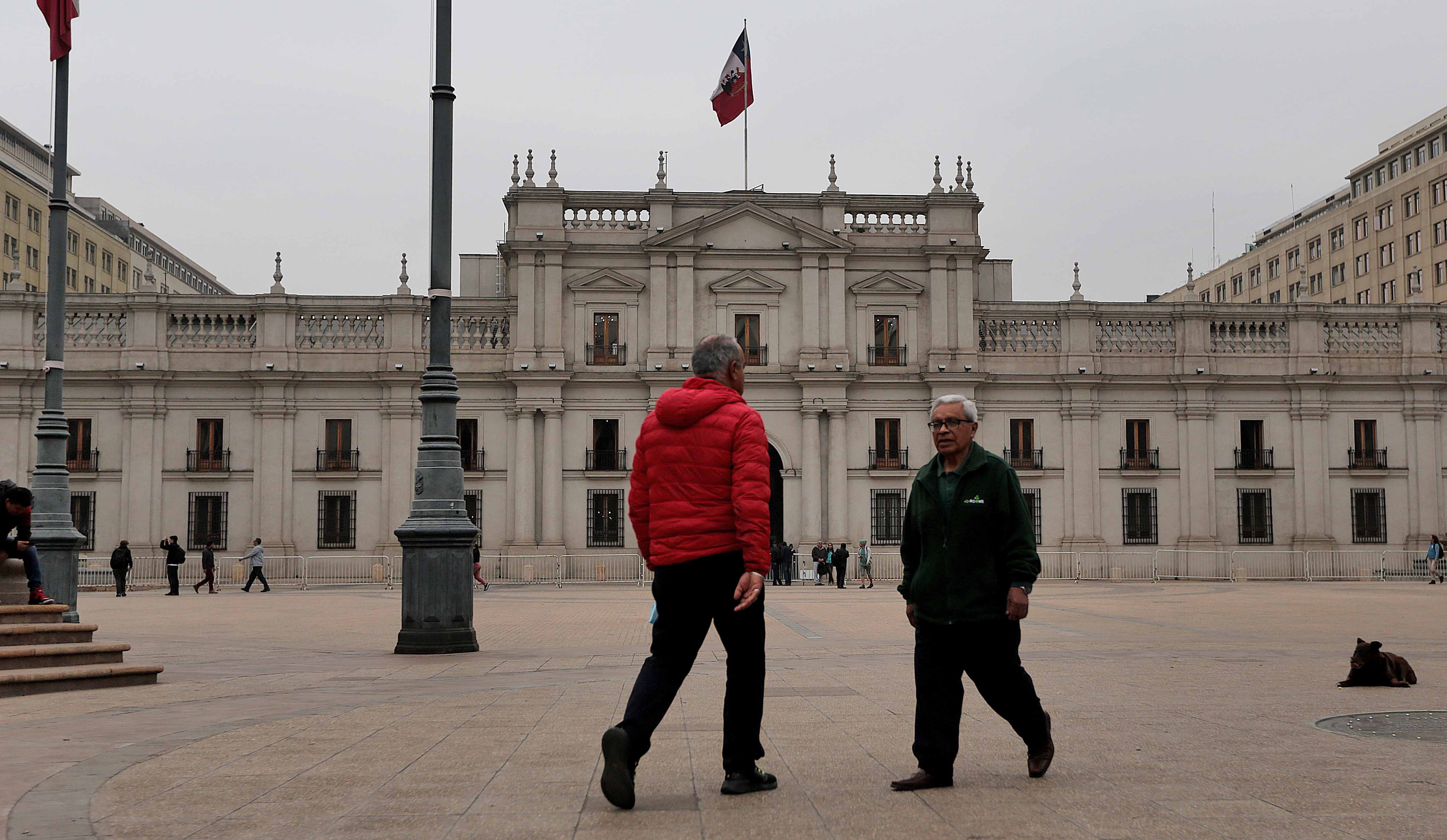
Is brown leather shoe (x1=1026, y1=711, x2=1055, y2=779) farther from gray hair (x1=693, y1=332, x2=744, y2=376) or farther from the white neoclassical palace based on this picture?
the white neoclassical palace

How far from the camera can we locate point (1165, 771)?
592 cm

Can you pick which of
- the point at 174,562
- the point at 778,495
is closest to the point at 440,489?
the point at 174,562

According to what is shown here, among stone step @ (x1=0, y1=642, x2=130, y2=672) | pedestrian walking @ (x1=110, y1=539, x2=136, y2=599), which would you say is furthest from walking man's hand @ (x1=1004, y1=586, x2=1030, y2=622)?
pedestrian walking @ (x1=110, y1=539, x2=136, y2=599)

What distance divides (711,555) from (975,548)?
4.16 ft

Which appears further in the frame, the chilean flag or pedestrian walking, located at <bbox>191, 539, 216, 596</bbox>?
the chilean flag

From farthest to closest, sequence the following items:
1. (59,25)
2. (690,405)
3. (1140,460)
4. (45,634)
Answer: (1140,460) < (59,25) < (45,634) < (690,405)

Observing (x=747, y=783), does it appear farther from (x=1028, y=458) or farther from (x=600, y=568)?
(x=1028, y=458)

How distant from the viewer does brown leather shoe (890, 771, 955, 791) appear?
5496 millimetres

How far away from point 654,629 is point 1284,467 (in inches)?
1660

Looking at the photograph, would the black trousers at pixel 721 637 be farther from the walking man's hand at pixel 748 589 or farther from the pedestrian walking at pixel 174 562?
the pedestrian walking at pixel 174 562

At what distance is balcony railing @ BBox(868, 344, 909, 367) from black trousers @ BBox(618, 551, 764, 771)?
124 ft

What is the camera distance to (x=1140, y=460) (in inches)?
1698

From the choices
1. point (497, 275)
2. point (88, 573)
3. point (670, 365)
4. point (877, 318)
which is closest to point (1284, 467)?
point (877, 318)

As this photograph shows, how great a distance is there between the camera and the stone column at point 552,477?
40938 mm
